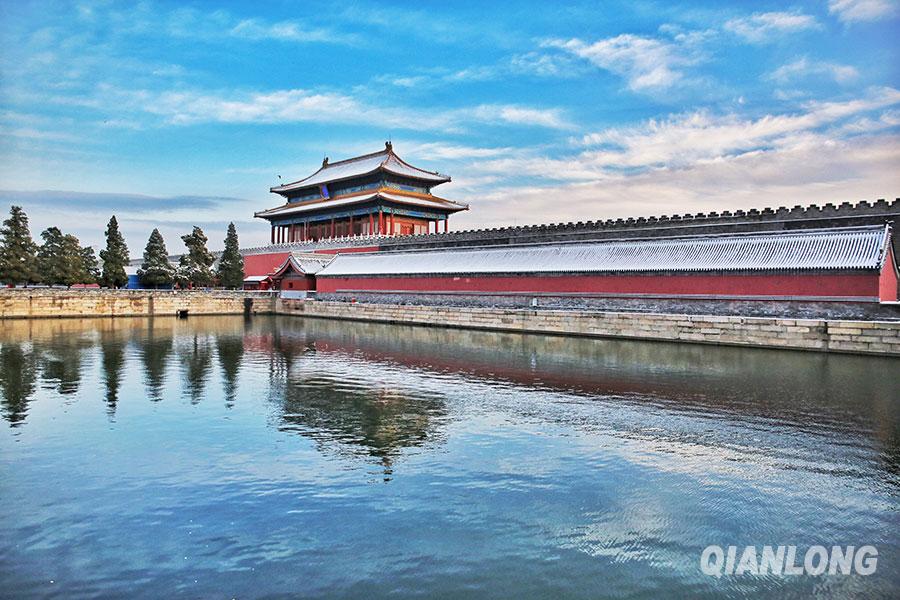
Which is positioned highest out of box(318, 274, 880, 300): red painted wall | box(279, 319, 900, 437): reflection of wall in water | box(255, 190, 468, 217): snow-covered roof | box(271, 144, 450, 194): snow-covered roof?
box(271, 144, 450, 194): snow-covered roof

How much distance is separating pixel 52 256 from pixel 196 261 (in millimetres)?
11375

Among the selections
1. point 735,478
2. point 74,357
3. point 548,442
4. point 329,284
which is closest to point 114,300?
point 329,284

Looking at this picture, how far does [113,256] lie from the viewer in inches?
1994

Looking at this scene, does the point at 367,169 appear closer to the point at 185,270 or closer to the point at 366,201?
the point at 366,201

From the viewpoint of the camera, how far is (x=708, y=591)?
20.7ft

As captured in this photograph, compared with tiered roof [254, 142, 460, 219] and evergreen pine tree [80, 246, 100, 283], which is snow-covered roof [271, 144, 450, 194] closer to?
tiered roof [254, 142, 460, 219]

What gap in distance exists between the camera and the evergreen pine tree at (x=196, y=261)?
56.0 metres

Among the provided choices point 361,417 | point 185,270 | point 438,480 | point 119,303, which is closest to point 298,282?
point 185,270

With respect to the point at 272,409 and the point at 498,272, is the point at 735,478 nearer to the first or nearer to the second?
the point at 272,409

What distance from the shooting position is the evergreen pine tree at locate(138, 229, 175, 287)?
54.4 m

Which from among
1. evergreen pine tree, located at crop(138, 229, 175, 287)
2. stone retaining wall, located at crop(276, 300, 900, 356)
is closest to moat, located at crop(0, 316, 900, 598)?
stone retaining wall, located at crop(276, 300, 900, 356)

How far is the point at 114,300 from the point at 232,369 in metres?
28.7

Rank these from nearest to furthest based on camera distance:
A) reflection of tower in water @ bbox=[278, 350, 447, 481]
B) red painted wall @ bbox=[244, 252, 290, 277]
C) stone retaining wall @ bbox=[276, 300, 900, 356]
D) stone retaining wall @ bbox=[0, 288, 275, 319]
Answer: reflection of tower in water @ bbox=[278, 350, 447, 481] → stone retaining wall @ bbox=[276, 300, 900, 356] → stone retaining wall @ bbox=[0, 288, 275, 319] → red painted wall @ bbox=[244, 252, 290, 277]

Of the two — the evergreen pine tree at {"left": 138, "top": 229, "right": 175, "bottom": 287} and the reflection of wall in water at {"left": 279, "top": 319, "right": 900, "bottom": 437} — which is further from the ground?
the evergreen pine tree at {"left": 138, "top": 229, "right": 175, "bottom": 287}
